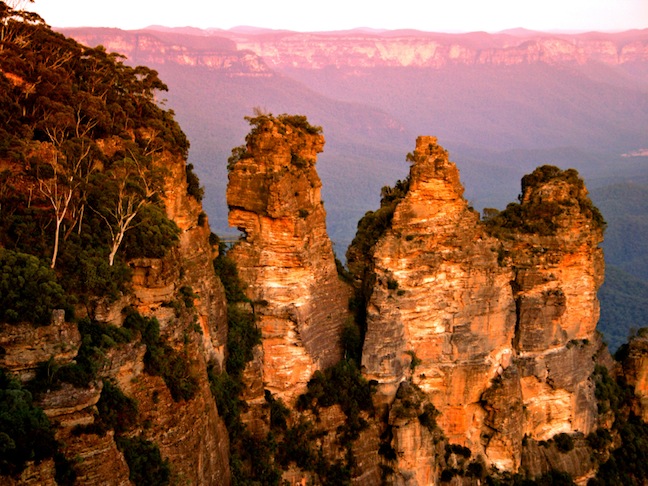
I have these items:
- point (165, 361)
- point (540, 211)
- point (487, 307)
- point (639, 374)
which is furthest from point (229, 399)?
point (639, 374)

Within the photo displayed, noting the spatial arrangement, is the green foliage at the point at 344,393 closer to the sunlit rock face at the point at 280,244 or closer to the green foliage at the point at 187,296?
the sunlit rock face at the point at 280,244

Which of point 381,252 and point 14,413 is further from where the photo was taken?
point 381,252

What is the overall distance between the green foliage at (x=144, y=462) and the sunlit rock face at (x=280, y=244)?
273 inches

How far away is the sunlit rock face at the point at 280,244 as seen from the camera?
2559 centimetres

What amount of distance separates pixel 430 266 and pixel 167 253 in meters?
11.0

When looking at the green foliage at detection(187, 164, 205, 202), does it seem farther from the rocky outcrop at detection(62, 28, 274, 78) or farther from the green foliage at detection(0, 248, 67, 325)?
the rocky outcrop at detection(62, 28, 274, 78)

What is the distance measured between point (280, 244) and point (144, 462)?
9460mm

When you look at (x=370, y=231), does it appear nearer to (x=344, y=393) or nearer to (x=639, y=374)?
(x=344, y=393)

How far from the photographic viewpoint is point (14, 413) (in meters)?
15.5

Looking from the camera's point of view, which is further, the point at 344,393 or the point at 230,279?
the point at 344,393

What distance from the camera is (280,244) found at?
2578cm

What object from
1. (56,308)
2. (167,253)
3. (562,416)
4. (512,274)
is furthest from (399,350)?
(56,308)

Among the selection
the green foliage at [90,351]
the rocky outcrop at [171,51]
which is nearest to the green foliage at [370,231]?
the green foliage at [90,351]

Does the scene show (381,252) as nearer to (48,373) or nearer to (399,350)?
(399,350)
